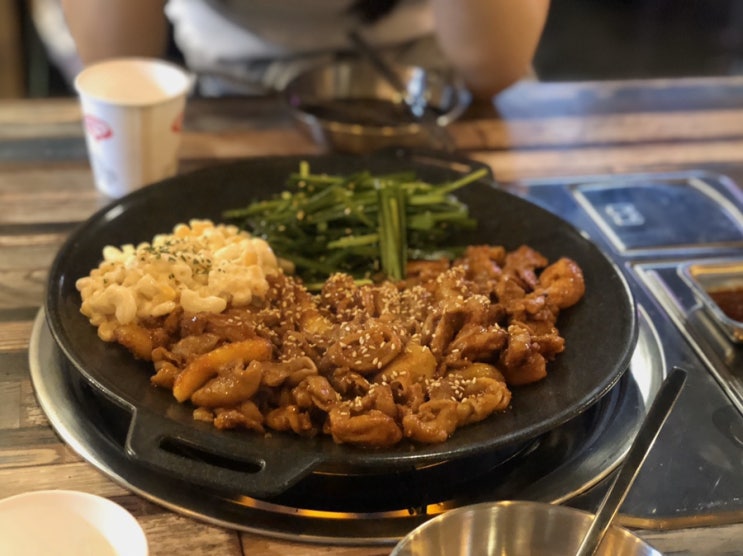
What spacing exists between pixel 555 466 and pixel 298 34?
6.65ft

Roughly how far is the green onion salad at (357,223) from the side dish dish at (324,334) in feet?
0.31

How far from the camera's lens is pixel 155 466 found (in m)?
1.32

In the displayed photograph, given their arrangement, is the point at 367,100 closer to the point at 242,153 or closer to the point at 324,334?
the point at 242,153

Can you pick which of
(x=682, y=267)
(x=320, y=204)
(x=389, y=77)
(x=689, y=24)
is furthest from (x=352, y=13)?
(x=689, y=24)

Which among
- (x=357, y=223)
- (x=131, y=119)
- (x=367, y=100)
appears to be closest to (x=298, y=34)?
(x=367, y=100)

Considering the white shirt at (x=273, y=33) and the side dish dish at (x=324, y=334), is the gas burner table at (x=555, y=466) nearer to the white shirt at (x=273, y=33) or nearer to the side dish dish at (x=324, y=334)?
the side dish dish at (x=324, y=334)

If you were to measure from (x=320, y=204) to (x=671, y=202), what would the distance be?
3.78 feet

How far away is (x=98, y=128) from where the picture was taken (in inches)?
89.6

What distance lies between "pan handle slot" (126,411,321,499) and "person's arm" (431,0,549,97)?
183 centimetres

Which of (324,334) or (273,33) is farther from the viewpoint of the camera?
(273,33)

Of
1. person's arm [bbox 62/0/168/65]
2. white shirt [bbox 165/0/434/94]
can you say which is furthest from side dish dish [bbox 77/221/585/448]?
white shirt [bbox 165/0/434/94]

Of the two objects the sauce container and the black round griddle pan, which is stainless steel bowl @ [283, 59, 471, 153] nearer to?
the black round griddle pan

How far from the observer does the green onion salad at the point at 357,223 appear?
204 cm

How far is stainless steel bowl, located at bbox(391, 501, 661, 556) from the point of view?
4.13ft
